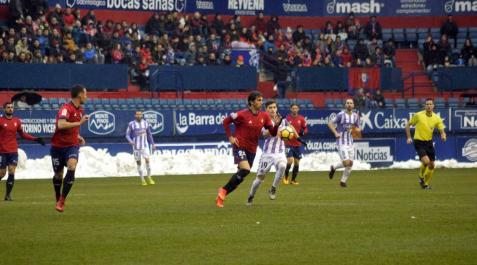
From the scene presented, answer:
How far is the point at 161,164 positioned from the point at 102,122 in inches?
107

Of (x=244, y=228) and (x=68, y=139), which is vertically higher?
(x=68, y=139)

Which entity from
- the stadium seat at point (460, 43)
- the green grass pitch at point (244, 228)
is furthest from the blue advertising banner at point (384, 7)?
the green grass pitch at point (244, 228)

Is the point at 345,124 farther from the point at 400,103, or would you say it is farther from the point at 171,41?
the point at 400,103

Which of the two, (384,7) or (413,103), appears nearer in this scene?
(413,103)

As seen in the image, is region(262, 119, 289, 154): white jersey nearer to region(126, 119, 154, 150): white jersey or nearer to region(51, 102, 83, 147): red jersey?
region(51, 102, 83, 147): red jersey

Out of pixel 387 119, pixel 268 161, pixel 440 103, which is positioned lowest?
pixel 387 119

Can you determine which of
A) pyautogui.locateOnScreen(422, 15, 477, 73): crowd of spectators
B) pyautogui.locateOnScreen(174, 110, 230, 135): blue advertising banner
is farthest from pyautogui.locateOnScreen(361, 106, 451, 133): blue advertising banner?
pyautogui.locateOnScreen(174, 110, 230, 135): blue advertising banner

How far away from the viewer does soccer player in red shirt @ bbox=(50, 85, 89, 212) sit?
18.4 meters

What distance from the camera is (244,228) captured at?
15.4 metres

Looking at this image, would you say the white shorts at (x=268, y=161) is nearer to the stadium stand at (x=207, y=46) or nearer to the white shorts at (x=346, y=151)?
the white shorts at (x=346, y=151)

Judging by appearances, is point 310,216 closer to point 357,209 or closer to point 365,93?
point 357,209

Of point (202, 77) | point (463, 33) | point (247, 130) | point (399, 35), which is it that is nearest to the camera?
point (247, 130)

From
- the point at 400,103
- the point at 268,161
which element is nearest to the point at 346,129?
the point at 268,161

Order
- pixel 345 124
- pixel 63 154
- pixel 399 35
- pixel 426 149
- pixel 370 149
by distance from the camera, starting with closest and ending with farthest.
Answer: pixel 63 154 → pixel 426 149 → pixel 345 124 → pixel 370 149 → pixel 399 35
